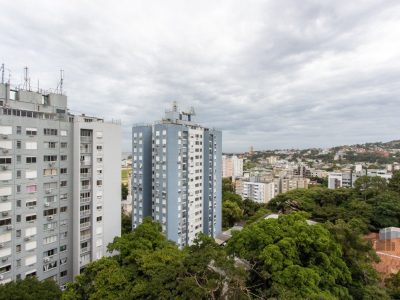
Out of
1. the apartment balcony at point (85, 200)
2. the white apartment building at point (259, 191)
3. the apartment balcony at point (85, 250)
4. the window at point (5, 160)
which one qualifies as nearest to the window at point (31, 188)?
the window at point (5, 160)

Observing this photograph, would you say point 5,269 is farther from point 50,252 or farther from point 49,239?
point 49,239

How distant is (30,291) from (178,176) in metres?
22.2

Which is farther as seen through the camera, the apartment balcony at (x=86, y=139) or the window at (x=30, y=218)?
the apartment balcony at (x=86, y=139)

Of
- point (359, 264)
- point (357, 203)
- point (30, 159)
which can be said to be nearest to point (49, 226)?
point (30, 159)

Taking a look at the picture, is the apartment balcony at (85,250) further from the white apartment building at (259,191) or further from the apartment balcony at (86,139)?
the white apartment building at (259,191)

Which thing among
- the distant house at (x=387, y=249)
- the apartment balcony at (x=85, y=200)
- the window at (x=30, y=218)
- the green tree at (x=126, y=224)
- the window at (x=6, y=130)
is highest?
the window at (x=6, y=130)

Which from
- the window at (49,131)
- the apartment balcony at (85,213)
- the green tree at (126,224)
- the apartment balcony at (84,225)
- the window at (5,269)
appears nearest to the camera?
the window at (5,269)

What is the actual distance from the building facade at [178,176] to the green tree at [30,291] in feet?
64.2

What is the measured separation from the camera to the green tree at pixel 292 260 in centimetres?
1270

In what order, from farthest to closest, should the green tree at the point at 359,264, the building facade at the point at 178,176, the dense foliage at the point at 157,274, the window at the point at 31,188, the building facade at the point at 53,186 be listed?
the building facade at the point at 178,176 → the window at the point at 31,188 → the building facade at the point at 53,186 → the green tree at the point at 359,264 → the dense foliage at the point at 157,274

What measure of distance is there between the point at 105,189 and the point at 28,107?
30.7ft

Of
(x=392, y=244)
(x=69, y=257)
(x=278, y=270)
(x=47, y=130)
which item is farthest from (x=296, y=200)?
(x=47, y=130)

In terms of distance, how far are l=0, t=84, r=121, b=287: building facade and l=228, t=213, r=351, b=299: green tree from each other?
1352 cm

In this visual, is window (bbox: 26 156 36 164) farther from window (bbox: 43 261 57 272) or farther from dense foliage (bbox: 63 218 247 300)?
dense foliage (bbox: 63 218 247 300)
